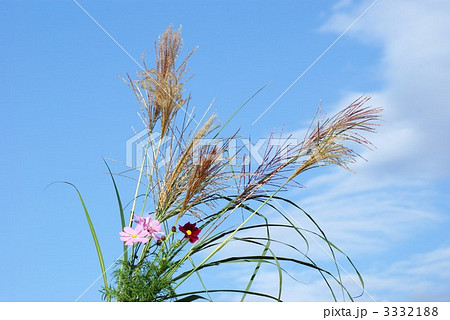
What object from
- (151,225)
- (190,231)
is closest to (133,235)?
(151,225)

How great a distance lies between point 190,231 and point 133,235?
288mm

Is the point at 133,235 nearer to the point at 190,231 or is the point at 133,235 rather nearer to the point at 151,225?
the point at 151,225

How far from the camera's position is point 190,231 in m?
3.17

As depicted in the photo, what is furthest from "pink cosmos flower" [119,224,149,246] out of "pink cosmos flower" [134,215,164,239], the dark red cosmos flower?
the dark red cosmos flower

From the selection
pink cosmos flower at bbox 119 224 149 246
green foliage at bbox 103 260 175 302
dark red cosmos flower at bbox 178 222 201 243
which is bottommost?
green foliage at bbox 103 260 175 302

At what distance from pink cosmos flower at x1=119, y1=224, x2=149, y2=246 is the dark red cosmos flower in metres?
0.20

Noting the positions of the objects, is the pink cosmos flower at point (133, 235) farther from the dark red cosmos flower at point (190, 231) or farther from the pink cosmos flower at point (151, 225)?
the dark red cosmos flower at point (190, 231)

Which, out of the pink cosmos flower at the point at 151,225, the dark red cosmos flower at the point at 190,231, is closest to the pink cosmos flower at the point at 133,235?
the pink cosmos flower at the point at 151,225

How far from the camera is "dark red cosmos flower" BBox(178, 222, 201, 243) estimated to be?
3.16m

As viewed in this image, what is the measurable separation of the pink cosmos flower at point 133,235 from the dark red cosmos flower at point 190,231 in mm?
198

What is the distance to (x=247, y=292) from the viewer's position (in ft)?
10.1

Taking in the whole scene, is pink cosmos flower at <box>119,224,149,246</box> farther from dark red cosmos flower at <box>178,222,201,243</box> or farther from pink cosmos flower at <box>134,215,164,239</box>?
dark red cosmos flower at <box>178,222,201,243</box>

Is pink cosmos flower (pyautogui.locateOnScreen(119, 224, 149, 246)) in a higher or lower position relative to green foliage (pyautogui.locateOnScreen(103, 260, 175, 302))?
higher
